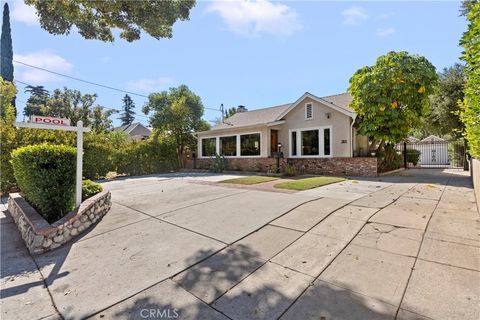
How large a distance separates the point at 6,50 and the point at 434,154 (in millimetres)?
37413

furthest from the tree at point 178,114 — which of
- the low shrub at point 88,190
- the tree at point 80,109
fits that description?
the low shrub at point 88,190

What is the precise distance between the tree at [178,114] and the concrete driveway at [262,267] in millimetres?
14853

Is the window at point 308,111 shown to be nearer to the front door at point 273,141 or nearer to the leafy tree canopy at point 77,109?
the front door at point 273,141

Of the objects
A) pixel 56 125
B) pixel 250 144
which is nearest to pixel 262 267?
pixel 56 125

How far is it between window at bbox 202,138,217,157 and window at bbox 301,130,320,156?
7.00 metres

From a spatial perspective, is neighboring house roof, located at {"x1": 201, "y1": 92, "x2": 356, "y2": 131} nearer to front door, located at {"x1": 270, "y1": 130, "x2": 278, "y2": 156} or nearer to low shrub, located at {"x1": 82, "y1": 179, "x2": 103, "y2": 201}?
front door, located at {"x1": 270, "y1": 130, "x2": 278, "y2": 156}

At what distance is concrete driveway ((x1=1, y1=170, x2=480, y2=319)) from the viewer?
2387 mm

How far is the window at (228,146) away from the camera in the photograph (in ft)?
56.2

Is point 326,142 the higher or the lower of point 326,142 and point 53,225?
the higher

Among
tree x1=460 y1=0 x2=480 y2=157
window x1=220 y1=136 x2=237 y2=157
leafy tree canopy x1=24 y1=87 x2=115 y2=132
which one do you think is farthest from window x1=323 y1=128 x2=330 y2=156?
leafy tree canopy x1=24 y1=87 x2=115 y2=132

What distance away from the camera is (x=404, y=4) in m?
7.26

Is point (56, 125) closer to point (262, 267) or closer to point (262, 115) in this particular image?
point (262, 267)

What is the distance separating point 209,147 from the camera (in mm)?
18844
